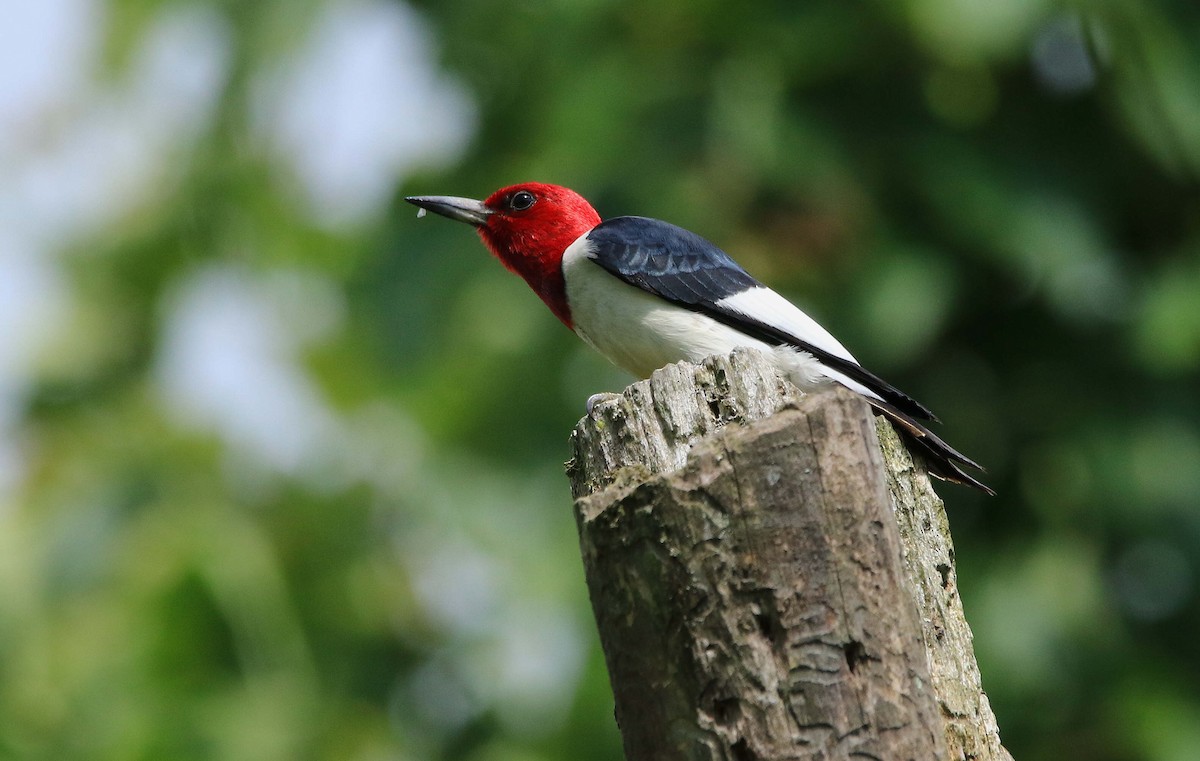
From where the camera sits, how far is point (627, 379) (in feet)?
23.1

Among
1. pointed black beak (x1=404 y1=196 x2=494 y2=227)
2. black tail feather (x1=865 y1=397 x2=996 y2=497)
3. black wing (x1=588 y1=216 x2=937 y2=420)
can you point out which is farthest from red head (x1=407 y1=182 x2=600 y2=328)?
black tail feather (x1=865 y1=397 x2=996 y2=497)

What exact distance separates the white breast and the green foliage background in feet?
6.49

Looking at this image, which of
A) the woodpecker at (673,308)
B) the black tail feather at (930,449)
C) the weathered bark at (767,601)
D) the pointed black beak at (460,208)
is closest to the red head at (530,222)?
the pointed black beak at (460,208)

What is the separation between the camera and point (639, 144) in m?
6.67

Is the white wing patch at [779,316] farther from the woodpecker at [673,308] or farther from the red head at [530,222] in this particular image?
the red head at [530,222]

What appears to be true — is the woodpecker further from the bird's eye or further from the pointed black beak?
the pointed black beak

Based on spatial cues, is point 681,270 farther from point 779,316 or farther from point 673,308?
point 779,316

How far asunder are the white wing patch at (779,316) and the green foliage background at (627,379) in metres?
1.91

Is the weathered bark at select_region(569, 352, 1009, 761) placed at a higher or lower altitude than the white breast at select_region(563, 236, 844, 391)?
lower

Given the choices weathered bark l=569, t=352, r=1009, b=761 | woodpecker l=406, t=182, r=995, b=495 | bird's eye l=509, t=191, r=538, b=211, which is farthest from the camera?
bird's eye l=509, t=191, r=538, b=211

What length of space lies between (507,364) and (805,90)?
221cm

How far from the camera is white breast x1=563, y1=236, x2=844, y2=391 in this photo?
4215 millimetres

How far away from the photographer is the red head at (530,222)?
505 cm

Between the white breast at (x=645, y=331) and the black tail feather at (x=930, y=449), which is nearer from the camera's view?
the black tail feather at (x=930, y=449)
